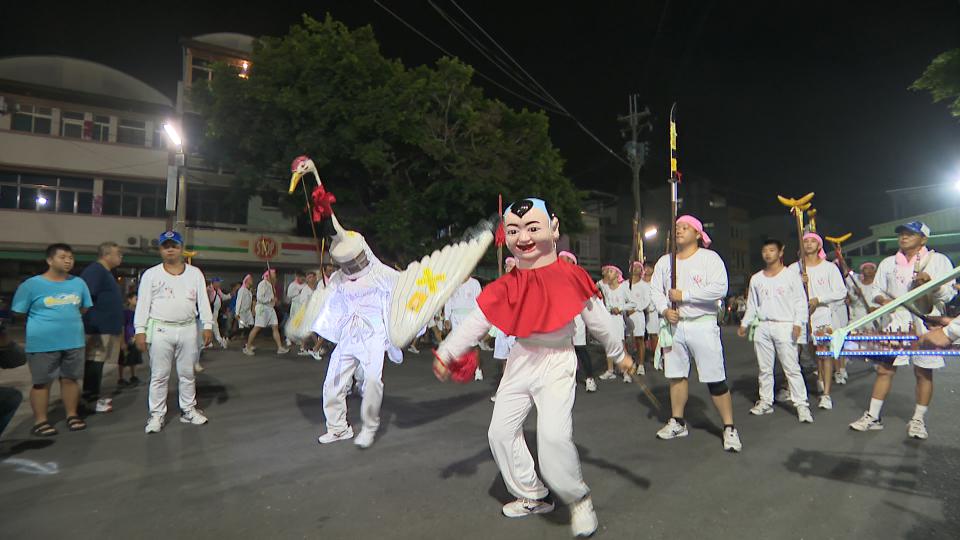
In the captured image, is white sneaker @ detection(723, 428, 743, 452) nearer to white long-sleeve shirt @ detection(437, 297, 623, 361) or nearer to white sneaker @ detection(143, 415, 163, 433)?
white long-sleeve shirt @ detection(437, 297, 623, 361)

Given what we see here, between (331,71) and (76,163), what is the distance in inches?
521

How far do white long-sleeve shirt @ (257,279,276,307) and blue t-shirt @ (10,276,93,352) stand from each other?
6541mm

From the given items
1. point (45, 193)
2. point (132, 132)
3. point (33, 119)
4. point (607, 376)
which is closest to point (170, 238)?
point (607, 376)

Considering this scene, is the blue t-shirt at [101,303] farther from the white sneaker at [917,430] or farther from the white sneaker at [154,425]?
the white sneaker at [917,430]

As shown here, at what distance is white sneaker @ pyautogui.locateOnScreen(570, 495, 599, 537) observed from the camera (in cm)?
288

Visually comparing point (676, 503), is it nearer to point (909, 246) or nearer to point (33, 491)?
point (909, 246)

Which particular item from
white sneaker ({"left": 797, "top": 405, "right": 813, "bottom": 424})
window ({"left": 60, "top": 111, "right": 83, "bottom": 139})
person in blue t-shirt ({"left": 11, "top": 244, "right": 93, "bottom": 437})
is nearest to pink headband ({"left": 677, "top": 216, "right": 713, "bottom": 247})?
white sneaker ({"left": 797, "top": 405, "right": 813, "bottom": 424})

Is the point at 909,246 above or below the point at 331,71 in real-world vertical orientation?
below

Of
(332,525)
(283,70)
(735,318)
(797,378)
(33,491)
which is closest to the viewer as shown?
(332,525)

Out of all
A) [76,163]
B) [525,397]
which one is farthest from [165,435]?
[76,163]

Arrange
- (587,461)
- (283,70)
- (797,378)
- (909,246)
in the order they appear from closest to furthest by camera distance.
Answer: (587,461) → (909,246) → (797,378) → (283,70)

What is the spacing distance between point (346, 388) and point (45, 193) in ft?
74.3

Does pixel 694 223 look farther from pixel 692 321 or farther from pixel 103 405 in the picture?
pixel 103 405

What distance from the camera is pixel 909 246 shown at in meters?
5.02
